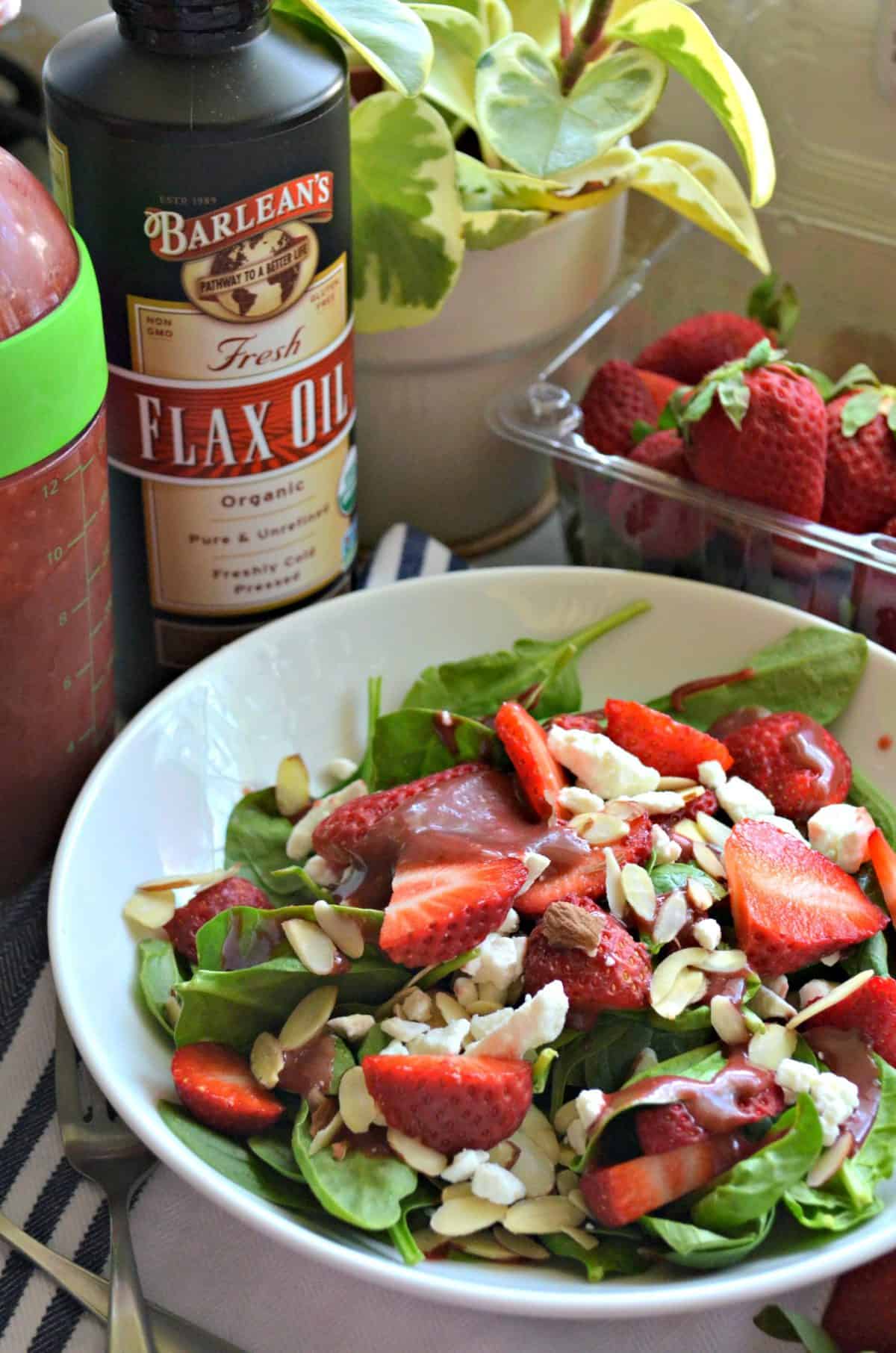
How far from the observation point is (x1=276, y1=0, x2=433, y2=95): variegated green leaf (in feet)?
2.96

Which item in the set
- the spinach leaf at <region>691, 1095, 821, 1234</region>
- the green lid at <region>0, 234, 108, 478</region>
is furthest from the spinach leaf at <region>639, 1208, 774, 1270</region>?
the green lid at <region>0, 234, 108, 478</region>

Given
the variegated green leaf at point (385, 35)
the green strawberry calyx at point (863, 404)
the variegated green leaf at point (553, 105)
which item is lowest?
the green strawberry calyx at point (863, 404)

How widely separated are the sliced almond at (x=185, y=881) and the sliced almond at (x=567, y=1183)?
268mm

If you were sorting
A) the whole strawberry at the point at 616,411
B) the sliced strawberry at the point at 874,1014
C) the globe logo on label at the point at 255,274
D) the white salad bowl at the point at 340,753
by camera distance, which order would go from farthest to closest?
the whole strawberry at the point at 616,411
the globe logo on label at the point at 255,274
the sliced strawberry at the point at 874,1014
the white salad bowl at the point at 340,753

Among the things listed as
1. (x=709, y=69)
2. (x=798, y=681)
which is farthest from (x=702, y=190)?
(x=798, y=681)

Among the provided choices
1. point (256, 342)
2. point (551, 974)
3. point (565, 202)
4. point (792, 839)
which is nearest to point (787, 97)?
point (565, 202)

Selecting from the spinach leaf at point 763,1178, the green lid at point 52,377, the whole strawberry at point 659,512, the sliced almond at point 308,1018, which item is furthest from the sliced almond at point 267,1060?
the whole strawberry at point 659,512

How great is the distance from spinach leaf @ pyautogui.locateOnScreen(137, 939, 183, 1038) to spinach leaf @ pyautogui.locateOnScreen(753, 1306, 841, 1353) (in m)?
0.34

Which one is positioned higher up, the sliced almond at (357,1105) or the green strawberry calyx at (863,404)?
the green strawberry calyx at (863,404)

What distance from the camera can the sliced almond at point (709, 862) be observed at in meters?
0.88

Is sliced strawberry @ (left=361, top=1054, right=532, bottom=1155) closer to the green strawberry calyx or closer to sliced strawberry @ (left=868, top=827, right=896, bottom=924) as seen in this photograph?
sliced strawberry @ (left=868, top=827, right=896, bottom=924)

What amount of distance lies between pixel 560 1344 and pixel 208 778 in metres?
0.40

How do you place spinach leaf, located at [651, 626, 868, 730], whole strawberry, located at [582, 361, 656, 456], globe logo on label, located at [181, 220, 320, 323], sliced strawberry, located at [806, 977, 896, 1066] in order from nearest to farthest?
sliced strawberry, located at [806, 977, 896, 1066] < globe logo on label, located at [181, 220, 320, 323] < spinach leaf, located at [651, 626, 868, 730] < whole strawberry, located at [582, 361, 656, 456]

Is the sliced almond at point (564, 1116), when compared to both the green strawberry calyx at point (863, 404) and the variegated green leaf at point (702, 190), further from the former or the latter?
the variegated green leaf at point (702, 190)
